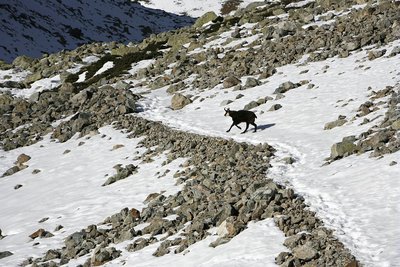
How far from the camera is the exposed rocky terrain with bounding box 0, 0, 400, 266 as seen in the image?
52.2 ft

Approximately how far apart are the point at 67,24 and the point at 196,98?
7949 centimetres

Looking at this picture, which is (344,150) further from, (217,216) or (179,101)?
(179,101)

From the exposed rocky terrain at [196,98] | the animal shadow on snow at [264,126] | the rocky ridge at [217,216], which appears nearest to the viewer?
the rocky ridge at [217,216]

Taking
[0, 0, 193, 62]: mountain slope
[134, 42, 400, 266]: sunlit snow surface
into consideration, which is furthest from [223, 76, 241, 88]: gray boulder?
[0, 0, 193, 62]: mountain slope

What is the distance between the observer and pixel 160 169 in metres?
26.2

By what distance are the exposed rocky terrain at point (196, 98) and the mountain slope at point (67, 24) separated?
2721 cm

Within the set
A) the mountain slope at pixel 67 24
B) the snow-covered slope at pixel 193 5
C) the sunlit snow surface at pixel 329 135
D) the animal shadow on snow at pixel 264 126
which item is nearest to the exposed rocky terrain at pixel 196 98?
the sunlit snow surface at pixel 329 135

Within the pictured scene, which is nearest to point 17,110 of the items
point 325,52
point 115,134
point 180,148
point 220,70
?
point 115,134

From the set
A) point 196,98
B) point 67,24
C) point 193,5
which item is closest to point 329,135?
point 196,98

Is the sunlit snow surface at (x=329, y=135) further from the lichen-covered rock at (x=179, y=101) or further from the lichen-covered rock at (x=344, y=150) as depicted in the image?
the lichen-covered rock at (x=179, y=101)

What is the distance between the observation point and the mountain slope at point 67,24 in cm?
9369

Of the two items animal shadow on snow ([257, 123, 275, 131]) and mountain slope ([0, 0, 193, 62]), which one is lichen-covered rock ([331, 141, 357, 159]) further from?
mountain slope ([0, 0, 193, 62])

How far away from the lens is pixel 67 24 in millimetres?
111188

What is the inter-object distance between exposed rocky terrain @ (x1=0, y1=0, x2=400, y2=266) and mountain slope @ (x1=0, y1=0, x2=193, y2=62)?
2721 cm
